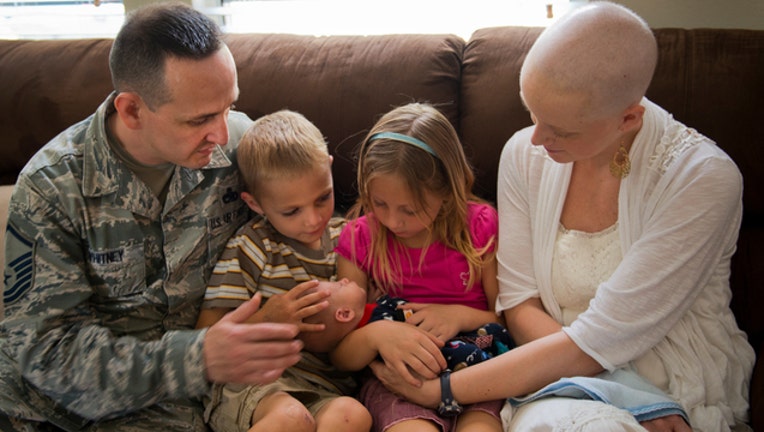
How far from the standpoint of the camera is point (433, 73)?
1.98 m

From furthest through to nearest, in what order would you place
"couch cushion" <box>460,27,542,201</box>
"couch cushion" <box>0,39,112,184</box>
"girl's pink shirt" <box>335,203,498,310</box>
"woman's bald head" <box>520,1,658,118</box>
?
1. "couch cushion" <box>0,39,112,184</box>
2. "couch cushion" <box>460,27,542,201</box>
3. "girl's pink shirt" <box>335,203,498,310</box>
4. "woman's bald head" <box>520,1,658,118</box>

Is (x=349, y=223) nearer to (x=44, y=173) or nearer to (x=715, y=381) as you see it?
(x=44, y=173)

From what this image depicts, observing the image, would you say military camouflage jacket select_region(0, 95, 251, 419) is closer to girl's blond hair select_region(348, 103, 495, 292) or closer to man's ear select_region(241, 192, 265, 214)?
man's ear select_region(241, 192, 265, 214)

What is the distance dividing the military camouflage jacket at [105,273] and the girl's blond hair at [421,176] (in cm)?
38

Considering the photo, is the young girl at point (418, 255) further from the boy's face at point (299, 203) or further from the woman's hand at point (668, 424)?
the woman's hand at point (668, 424)

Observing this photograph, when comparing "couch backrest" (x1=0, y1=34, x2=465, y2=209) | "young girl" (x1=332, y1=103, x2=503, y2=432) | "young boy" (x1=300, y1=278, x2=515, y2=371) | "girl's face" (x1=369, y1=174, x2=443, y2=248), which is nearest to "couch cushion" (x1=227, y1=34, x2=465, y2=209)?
"couch backrest" (x1=0, y1=34, x2=465, y2=209)

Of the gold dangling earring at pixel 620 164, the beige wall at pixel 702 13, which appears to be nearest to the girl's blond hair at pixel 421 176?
the gold dangling earring at pixel 620 164

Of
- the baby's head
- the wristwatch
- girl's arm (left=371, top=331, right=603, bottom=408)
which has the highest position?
the baby's head

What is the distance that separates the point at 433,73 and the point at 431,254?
554mm

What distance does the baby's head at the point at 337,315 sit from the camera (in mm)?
1643

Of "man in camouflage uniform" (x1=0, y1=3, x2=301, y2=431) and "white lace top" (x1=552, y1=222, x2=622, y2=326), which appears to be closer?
"man in camouflage uniform" (x1=0, y1=3, x2=301, y2=431)

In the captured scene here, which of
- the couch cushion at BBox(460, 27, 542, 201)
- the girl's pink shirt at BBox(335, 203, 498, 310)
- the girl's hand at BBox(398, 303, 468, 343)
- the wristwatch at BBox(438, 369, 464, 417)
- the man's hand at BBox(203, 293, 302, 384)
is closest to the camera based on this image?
the man's hand at BBox(203, 293, 302, 384)

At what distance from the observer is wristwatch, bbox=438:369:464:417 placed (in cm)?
154

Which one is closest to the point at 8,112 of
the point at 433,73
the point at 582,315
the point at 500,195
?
the point at 433,73
